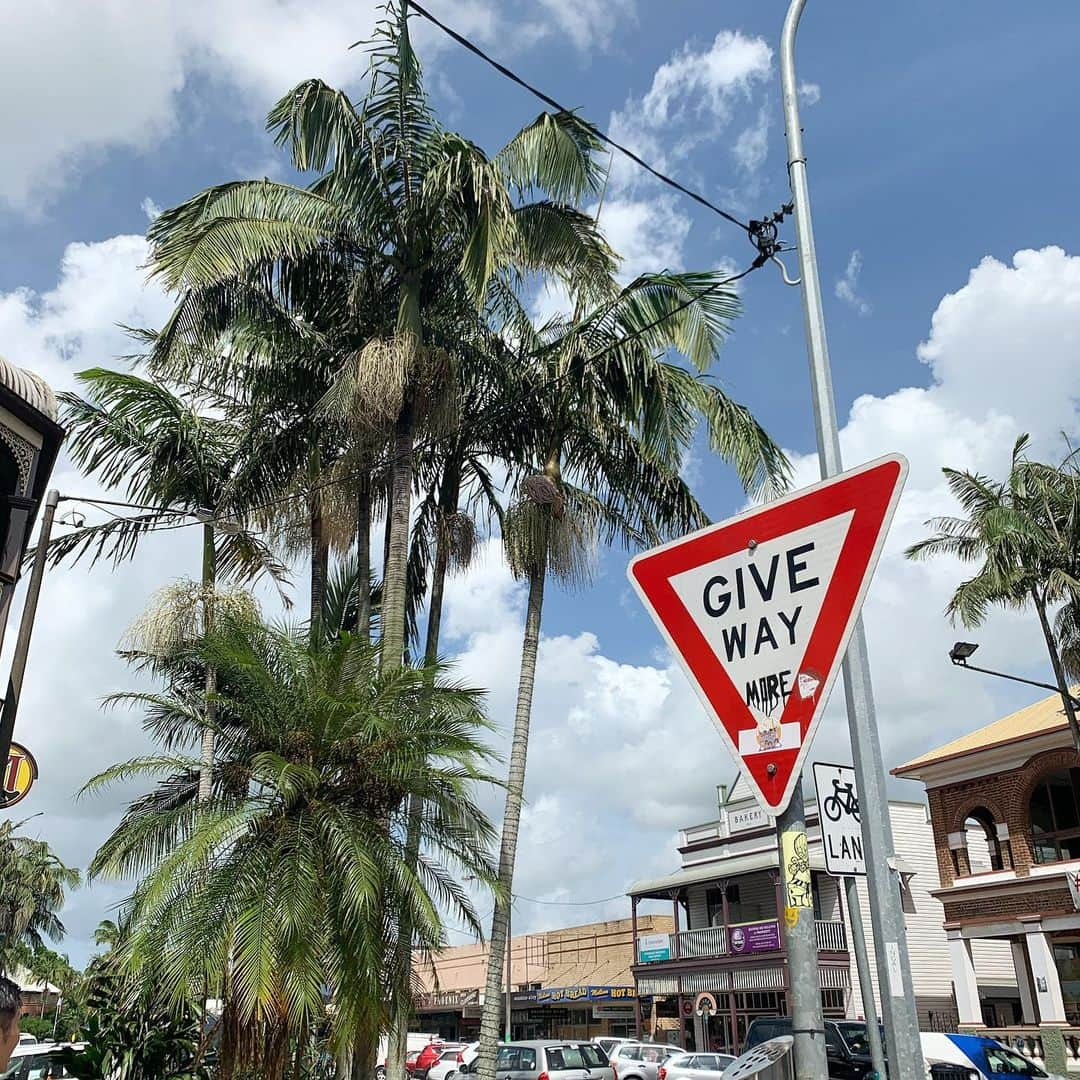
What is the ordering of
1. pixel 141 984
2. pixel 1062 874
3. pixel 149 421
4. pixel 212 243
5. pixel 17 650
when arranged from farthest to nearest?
pixel 1062 874, pixel 149 421, pixel 17 650, pixel 212 243, pixel 141 984

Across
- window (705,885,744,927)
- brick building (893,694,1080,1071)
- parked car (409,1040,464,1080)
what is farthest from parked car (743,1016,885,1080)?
window (705,885,744,927)

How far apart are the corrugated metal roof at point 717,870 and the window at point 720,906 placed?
3.57 ft

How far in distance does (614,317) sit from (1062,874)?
1857 cm

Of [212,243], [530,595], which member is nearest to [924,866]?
[530,595]

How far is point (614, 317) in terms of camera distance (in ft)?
55.8

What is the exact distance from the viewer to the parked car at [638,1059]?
24.8m

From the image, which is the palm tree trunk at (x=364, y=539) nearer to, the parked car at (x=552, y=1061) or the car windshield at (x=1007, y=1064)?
the parked car at (x=552, y=1061)

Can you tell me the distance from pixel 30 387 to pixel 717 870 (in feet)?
112

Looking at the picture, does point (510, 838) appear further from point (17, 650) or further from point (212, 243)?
point (212, 243)

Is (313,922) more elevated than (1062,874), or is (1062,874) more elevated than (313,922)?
(1062,874)

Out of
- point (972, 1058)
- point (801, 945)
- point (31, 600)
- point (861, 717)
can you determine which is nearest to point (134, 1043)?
point (31, 600)

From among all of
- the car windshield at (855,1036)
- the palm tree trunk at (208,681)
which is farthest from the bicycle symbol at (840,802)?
the car windshield at (855,1036)

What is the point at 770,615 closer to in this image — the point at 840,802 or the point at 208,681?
the point at 840,802

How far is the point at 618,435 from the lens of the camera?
1800cm
